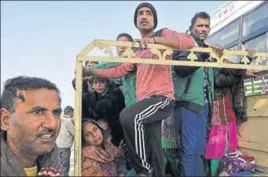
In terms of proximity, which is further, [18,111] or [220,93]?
[220,93]

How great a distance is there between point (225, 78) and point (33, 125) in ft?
5.61

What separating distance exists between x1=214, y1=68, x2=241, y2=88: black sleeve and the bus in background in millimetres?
171

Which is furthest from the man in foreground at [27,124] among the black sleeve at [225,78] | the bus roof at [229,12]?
the bus roof at [229,12]

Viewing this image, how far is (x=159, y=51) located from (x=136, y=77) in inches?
20.8

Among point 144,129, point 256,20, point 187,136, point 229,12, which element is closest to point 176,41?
point 144,129

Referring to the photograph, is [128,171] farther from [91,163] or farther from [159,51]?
[159,51]

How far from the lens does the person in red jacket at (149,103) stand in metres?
2.04

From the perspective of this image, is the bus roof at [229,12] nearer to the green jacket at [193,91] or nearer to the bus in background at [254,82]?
the bus in background at [254,82]

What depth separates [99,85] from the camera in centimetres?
266

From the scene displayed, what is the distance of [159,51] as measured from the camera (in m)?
1.96

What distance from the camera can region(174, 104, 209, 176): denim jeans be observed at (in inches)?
95.7

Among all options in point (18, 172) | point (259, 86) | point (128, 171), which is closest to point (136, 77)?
point (128, 171)

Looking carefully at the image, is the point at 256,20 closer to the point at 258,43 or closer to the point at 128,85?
the point at 258,43

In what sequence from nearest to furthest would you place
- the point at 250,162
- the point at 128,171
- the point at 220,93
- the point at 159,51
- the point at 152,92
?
1. the point at 159,51
2. the point at 152,92
3. the point at 128,171
4. the point at 250,162
5. the point at 220,93
